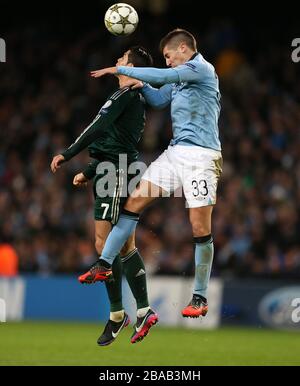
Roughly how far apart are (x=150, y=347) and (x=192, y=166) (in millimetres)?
3556

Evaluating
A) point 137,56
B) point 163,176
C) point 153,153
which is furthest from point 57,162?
point 153,153

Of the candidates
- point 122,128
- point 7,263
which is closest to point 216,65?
point 7,263

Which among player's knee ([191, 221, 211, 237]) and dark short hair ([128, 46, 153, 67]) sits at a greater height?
dark short hair ([128, 46, 153, 67])

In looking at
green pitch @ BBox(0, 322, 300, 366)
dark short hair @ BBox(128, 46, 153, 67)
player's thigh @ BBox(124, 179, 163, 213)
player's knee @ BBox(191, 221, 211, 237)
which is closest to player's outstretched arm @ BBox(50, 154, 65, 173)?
player's thigh @ BBox(124, 179, 163, 213)

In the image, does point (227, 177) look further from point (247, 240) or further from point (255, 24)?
point (255, 24)

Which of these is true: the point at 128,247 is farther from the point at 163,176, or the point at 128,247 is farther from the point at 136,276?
the point at 163,176

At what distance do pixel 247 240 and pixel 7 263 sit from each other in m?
4.15

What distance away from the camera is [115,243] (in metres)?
8.88

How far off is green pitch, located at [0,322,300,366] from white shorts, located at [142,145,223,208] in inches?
70.1

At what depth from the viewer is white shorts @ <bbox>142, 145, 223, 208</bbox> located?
8828 mm

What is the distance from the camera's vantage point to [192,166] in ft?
29.1

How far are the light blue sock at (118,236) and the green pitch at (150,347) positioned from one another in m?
1.31

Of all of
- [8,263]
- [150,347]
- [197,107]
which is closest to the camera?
[197,107]

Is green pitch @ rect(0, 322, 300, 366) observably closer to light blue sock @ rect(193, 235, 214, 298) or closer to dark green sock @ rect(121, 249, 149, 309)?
dark green sock @ rect(121, 249, 149, 309)
